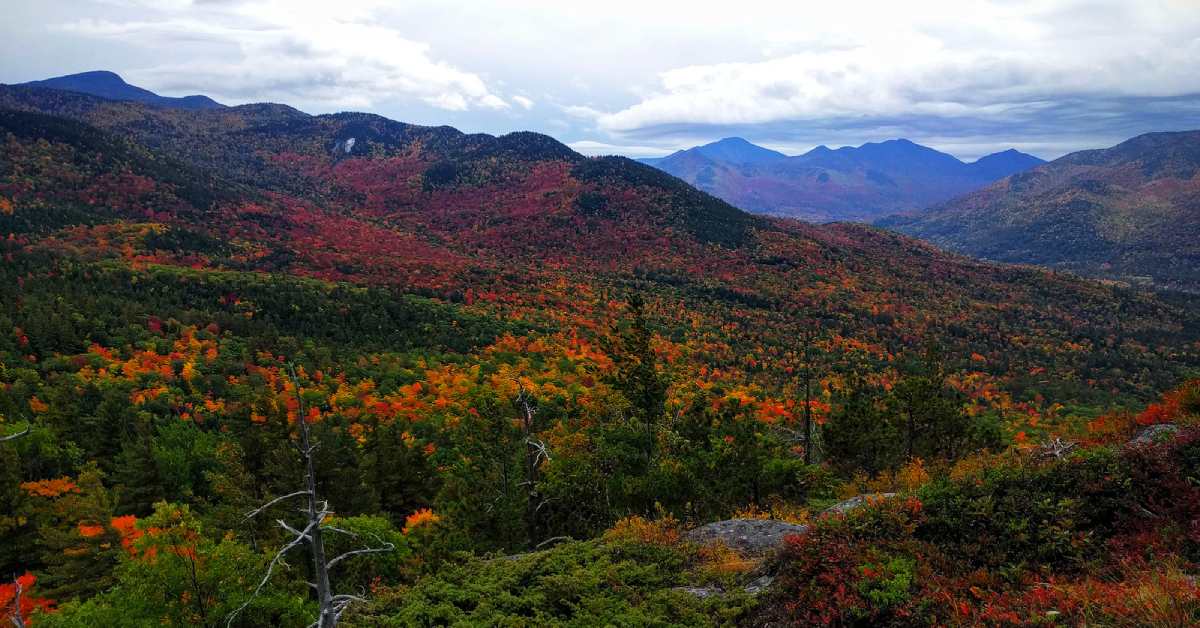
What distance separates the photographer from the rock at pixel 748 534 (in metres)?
12.9

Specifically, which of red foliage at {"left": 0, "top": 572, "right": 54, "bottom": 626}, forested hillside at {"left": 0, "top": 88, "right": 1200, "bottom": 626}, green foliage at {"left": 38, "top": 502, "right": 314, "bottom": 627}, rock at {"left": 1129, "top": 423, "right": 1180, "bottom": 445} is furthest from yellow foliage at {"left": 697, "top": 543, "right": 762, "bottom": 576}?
red foliage at {"left": 0, "top": 572, "right": 54, "bottom": 626}

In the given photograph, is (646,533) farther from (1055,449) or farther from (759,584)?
(1055,449)

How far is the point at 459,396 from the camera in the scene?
65.7m

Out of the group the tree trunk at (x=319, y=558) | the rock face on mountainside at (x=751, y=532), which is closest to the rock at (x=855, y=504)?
the rock face on mountainside at (x=751, y=532)

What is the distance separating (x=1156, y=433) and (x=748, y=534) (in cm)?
896

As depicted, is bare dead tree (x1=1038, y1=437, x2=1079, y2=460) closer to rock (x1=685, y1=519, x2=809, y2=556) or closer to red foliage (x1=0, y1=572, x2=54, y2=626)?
rock (x1=685, y1=519, x2=809, y2=556)

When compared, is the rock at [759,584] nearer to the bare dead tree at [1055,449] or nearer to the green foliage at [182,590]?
the bare dead tree at [1055,449]

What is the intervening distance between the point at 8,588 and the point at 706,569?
29190 mm

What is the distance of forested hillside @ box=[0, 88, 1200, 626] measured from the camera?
1555cm

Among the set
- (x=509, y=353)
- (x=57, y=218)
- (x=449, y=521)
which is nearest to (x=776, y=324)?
(x=509, y=353)

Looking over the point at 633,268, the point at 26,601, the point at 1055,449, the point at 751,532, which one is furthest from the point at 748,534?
the point at 633,268

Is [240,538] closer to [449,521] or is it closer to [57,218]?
[449,521]

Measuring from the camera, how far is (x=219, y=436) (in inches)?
1737

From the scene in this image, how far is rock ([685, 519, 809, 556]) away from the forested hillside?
0.92 meters
